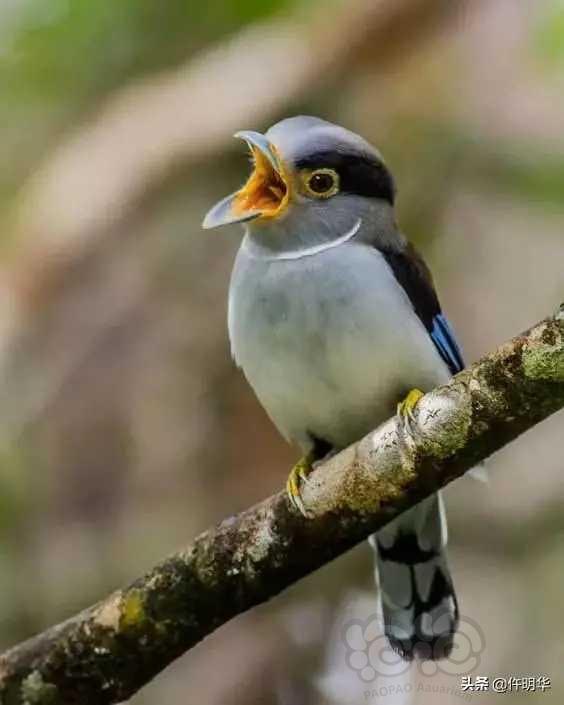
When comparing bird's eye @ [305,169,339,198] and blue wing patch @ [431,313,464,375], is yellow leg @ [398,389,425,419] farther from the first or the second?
bird's eye @ [305,169,339,198]

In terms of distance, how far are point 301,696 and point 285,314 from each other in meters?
1.28

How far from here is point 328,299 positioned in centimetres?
290

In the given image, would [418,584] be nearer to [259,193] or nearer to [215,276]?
[259,193]

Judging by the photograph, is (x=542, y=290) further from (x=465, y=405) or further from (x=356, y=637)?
(x=465, y=405)

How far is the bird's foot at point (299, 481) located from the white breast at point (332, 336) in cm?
12

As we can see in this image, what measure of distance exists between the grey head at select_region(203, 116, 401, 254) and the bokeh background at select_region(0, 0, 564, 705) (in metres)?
0.60

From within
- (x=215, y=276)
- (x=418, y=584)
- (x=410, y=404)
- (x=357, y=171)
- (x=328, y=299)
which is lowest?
(x=418, y=584)

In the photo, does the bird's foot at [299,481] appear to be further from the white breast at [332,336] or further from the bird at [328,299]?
the white breast at [332,336]

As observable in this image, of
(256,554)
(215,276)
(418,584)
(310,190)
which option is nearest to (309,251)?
(310,190)

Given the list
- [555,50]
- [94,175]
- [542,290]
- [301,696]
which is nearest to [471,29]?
[555,50]

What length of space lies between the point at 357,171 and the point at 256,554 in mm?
1001

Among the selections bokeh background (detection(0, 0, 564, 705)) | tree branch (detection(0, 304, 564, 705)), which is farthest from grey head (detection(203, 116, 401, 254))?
tree branch (detection(0, 304, 564, 705))

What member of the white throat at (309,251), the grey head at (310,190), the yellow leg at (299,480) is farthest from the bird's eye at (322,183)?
the yellow leg at (299,480)

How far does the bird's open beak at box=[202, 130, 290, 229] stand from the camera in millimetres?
2859
